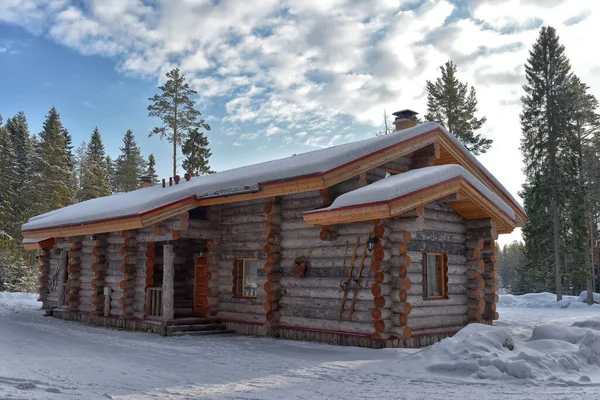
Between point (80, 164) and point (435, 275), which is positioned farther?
point (80, 164)

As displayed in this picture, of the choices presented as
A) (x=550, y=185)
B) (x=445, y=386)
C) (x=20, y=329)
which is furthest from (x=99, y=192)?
(x=445, y=386)

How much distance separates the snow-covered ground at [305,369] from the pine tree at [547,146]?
20595 millimetres

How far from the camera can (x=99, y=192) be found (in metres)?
45.2

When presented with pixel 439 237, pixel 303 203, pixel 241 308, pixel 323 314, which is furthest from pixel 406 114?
pixel 241 308

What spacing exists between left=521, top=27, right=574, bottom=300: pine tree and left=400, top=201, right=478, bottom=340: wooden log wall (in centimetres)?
1751

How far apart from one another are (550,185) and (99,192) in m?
35.5

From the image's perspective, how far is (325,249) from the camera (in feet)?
40.7

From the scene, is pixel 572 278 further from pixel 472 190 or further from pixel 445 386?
pixel 445 386

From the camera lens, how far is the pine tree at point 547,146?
29.0m

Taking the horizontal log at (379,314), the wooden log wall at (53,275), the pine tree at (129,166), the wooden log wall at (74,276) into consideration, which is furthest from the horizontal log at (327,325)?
the pine tree at (129,166)

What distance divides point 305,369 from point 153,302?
24.5 feet

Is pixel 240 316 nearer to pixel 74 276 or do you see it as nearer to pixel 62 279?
pixel 74 276

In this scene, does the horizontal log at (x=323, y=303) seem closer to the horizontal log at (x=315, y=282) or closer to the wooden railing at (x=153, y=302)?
the horizontal log at (x=315, y=282)

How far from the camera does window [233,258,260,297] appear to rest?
1439 centimetres
